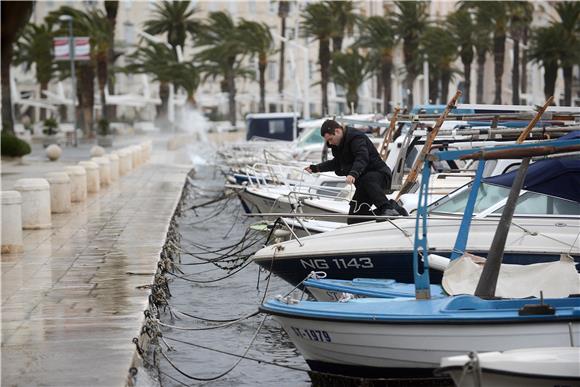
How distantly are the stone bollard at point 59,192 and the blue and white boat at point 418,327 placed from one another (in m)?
13.1

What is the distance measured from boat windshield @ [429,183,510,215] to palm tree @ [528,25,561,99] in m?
47.6

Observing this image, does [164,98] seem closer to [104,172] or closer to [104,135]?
[104,135]

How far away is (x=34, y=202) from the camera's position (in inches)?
786

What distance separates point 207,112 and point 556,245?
8940 centimetres

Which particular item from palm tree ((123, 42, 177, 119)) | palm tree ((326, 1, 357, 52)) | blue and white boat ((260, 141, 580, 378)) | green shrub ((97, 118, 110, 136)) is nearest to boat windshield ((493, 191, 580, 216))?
blue and white boat ((260, 141, 580, 378))

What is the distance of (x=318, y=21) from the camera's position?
231ft

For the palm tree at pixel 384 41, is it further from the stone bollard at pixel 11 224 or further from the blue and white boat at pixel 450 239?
the blue and white boat at pixel 450 239

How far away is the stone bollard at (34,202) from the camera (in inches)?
780

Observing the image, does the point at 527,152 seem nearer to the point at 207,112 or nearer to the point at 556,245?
the point at 556,245

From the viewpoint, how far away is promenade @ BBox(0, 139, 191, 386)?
9.88m

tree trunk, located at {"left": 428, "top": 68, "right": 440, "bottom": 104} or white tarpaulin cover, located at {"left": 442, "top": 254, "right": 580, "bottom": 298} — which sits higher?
tree trunk, located at {"left": 428, "top": 68, "right": 440, "bottom": 104}

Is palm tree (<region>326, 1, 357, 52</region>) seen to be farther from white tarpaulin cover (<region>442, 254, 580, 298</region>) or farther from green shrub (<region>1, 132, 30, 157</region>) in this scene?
white tarpaulin cover (<region>442, 254, 580, 298</region>)

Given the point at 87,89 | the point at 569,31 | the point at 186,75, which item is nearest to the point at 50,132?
the point at 87,89

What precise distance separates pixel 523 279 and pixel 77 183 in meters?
16.3
